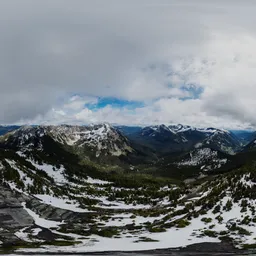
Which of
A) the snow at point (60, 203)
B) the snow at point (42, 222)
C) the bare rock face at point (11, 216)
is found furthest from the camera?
the snow at point (60, 203)

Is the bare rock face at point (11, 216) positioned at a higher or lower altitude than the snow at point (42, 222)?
higher

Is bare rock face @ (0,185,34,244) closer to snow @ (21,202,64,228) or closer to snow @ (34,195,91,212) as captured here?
snow @ (21,202,64,228)

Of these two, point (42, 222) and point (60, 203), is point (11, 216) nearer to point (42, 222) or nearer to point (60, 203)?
point (42, 222)

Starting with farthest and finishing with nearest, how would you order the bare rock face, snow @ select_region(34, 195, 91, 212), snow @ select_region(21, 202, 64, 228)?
snow @ select_region(34, 195, 91, 212)
snow @ select_region(21, 202, 64, 228)
the bare rock face

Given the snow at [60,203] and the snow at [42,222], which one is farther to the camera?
the snow at [60,203]

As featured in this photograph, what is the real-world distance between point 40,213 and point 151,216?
50.5 m

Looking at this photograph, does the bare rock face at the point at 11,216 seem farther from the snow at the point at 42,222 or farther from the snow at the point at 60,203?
the snow at the point at 60,203

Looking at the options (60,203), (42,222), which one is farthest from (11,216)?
(60,203)

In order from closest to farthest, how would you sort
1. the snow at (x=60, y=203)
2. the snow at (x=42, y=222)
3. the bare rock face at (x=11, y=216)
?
the bare rock face at (x=11, y=216) → the snow at (x=42, y=222) → the snow at (x=60, y=203)

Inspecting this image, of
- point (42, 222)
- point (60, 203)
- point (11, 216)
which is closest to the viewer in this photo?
point (42, 222)

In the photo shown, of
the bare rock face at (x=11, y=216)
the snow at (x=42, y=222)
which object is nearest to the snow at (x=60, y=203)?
the bare rock face at (x=11, y=216)

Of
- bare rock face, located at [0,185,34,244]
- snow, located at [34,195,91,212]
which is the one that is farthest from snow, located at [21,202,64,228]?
snow, located at [34,195,91,212]

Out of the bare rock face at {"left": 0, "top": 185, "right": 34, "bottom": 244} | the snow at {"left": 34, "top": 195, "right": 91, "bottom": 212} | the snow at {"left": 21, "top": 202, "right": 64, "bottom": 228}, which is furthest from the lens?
the snow at {"left": 34, "top": 195, "right": 91, "bottom": 212}

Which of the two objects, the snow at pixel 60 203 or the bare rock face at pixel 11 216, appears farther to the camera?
the snow at pixel 60 203
